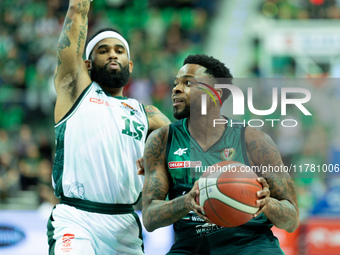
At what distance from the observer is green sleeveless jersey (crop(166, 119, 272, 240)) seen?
4.40 metres

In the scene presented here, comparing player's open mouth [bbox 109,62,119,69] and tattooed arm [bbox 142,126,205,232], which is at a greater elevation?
player's open mouth [bbox 109,62,119,69]

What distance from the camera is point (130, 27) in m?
15.9

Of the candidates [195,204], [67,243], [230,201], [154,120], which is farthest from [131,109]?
[230,201]

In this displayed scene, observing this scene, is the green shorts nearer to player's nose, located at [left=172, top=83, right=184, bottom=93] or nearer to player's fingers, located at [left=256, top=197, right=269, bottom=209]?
player's fingers, located at [left=256, top=197, right=269, bottom=209]

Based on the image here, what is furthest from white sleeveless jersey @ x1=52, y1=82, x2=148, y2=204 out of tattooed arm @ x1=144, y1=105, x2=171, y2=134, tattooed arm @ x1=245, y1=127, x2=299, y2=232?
tattooed arm @ x1=245, y1=127, x2=299, y2=232

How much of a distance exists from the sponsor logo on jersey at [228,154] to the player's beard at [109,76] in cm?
162

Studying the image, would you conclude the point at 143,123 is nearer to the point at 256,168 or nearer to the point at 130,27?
the point at 256,168

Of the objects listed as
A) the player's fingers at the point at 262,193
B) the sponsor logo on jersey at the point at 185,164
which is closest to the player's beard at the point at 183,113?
the sponsor logo on jersey at the point at 185,164

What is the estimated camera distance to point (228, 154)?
4547 millimetres

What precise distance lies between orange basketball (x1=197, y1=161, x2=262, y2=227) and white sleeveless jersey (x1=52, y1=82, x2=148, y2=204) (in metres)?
1.54

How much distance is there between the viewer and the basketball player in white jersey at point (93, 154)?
5.05m

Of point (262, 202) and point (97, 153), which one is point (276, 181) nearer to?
point (262, 202)

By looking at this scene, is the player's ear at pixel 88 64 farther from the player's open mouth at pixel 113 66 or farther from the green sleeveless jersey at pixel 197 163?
the green sleeveless jersey at pixel 197 163

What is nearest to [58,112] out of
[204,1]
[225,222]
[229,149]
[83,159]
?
[83,159]
